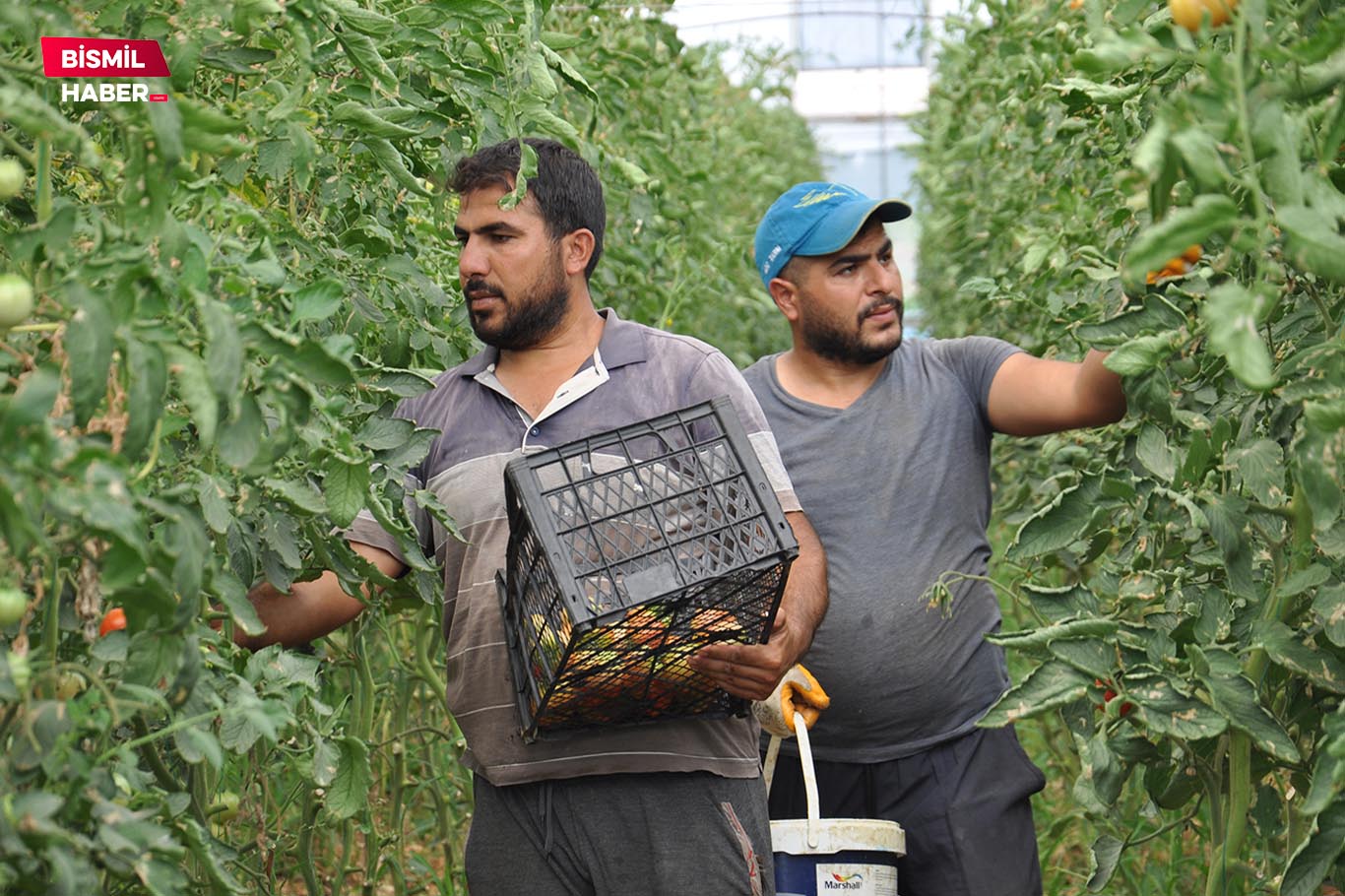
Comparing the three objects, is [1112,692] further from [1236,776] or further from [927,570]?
[927,570]

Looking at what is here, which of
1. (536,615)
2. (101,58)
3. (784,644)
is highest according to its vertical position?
(101,58)

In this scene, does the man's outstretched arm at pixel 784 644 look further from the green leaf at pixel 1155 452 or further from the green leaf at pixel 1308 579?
the green leaf at pixel 1308 579

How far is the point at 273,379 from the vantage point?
118 centimetres

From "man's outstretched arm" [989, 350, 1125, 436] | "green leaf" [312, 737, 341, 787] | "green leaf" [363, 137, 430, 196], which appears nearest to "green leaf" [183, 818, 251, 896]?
"green leaf" [312, 737, 341, 787]

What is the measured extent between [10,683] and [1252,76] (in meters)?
0.94

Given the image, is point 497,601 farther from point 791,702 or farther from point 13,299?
point 13,299

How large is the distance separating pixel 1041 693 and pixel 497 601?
824 mm

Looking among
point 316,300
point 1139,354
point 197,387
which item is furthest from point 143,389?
point 1139,354

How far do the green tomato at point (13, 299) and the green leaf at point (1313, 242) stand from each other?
83 centimetres

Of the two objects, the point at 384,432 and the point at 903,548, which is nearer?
the point at 384,432

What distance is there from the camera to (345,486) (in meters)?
1.47

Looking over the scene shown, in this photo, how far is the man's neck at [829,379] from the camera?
261cm

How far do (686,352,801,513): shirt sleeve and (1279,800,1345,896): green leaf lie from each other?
88 cm

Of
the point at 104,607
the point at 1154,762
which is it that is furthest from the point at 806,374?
the point at 104,607
